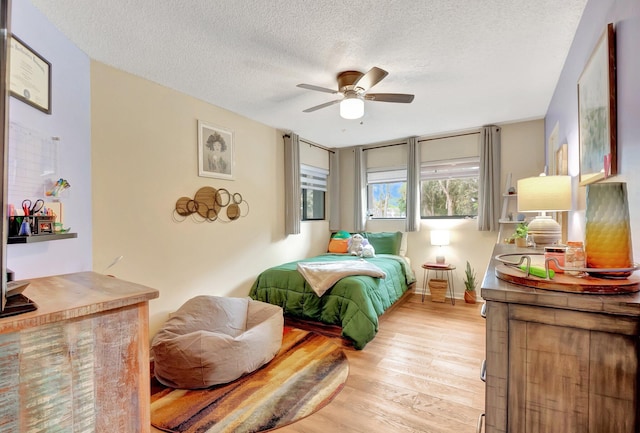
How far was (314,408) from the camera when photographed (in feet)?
5.97

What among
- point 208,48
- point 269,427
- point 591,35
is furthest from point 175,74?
point 591,35

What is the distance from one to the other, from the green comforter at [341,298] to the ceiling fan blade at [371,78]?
5.82ft

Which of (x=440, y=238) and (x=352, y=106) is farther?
(x=440, y=238)

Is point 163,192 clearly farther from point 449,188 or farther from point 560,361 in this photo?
point 449,188

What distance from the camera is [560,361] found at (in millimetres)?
769

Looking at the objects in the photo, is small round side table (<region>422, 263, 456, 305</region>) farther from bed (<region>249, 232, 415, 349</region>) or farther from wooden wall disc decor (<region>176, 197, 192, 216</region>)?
wooden wall disc decor (<region>176, 197, 192, 216</region>)

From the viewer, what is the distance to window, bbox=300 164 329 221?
474 centimetres

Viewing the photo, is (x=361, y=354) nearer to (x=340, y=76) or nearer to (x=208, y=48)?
(x=340, y=76)

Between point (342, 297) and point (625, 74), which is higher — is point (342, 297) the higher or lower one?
the lower one

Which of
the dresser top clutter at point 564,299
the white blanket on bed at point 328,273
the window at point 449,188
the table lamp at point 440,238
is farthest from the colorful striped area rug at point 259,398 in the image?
the window at point 449,188

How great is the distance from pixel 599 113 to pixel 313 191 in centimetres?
388

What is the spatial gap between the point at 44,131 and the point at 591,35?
3141 mm

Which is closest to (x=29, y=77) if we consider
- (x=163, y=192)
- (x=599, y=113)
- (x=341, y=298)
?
(x=163, y=192)

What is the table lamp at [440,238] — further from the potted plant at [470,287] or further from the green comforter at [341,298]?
the green comforter at [341,298]
